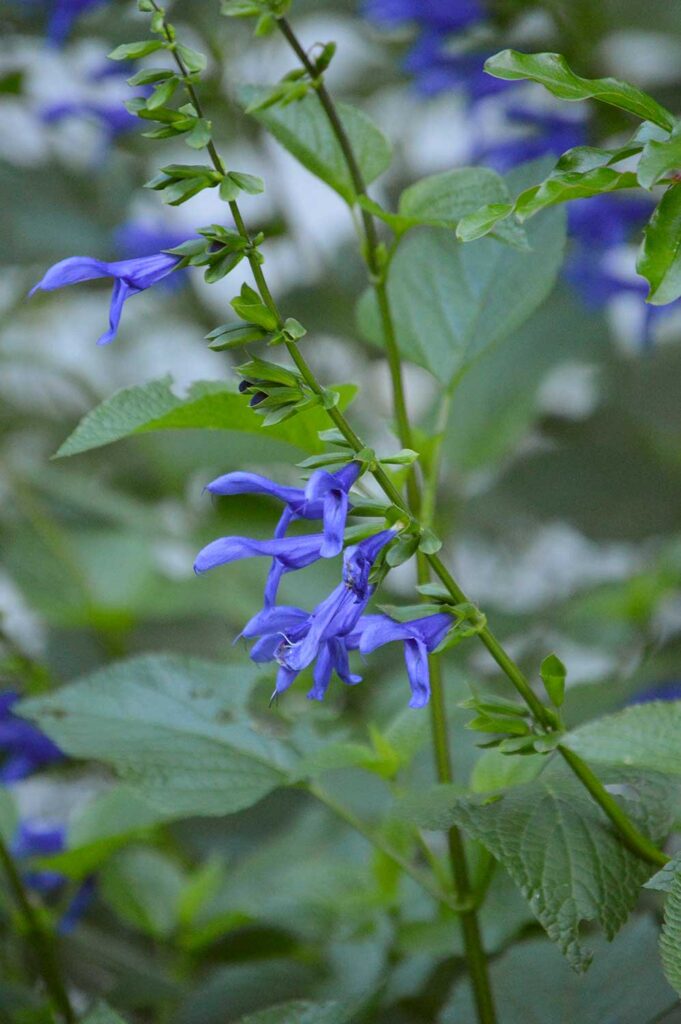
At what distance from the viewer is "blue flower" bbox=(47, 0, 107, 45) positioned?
83 cm

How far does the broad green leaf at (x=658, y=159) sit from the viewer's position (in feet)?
0.95

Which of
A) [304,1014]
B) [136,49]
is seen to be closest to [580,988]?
[304,1014]

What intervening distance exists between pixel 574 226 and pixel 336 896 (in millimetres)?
443

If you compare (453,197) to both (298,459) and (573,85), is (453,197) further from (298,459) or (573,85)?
(298,459)

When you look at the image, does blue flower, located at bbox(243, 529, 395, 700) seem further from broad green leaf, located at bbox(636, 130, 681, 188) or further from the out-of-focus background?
the out-of-focus background

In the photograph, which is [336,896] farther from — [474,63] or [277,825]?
[474,63]

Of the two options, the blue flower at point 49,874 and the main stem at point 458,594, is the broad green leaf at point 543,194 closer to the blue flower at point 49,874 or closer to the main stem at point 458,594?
the main stem at point 458,594

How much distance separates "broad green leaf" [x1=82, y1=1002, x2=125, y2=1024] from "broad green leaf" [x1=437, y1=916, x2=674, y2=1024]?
14 cm

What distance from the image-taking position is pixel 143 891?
23.0 inches

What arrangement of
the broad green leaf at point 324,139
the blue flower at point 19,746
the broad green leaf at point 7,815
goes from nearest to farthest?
the broad green leaf at point 324,139 → the broad green leaf at point 7,815 → the blue flower at point 19,746

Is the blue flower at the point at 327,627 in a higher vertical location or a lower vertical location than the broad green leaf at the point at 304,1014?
higher

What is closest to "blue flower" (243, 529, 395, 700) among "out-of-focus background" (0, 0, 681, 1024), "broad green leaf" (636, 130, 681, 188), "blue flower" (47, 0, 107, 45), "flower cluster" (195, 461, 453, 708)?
"flower cluster" (195, 461, 453, 708)

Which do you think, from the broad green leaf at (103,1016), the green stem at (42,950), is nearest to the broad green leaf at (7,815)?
the green stem at (42,950)

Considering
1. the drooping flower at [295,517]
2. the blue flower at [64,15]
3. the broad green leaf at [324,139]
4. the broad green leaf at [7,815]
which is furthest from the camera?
the blue flower at [64,15]
